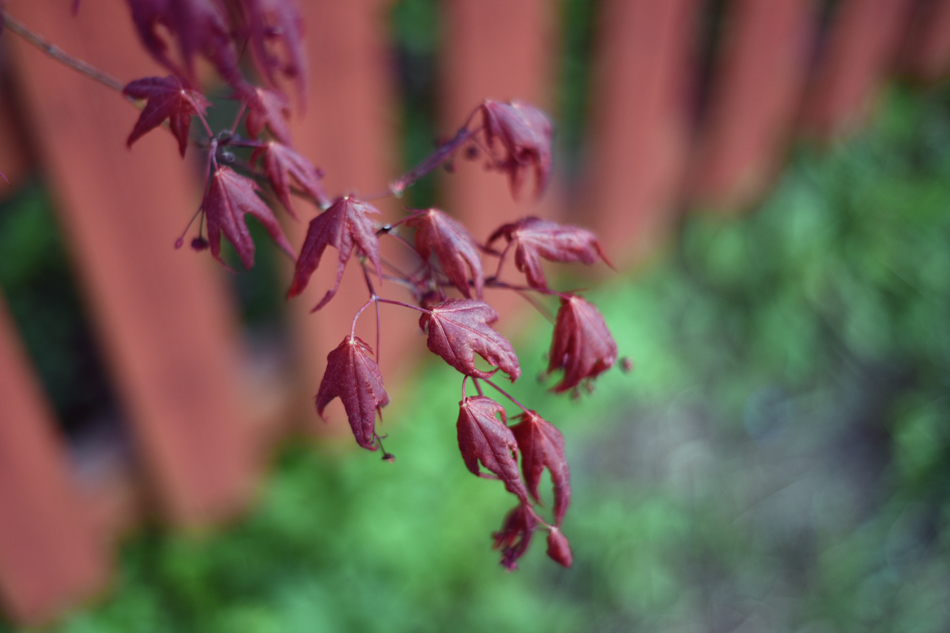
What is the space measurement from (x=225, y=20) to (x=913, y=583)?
2.41 meters

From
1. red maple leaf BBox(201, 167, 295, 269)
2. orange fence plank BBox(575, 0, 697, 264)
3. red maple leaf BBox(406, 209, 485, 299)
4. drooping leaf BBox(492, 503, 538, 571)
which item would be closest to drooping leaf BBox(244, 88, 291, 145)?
red maple leaf BBox(201, 167, 295, 269)

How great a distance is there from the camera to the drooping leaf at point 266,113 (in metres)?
0.81

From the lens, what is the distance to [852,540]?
2270 millimetres

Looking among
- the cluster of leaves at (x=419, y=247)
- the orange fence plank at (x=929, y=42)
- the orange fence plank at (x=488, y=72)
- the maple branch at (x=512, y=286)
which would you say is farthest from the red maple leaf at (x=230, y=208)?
the orange fence plank at (x=929, y=42)

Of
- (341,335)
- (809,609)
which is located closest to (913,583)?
(809,609)

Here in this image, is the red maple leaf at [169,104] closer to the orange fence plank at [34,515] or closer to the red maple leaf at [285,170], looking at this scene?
the red maple leaf at [285,170]

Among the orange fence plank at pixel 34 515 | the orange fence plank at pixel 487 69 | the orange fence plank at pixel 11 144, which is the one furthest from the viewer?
the orange fence plank at pixel 487 69

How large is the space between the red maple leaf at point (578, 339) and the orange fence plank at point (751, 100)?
197 centimetres

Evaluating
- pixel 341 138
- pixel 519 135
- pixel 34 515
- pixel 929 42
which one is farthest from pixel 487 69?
pixel 929 42

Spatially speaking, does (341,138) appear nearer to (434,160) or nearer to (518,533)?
(434,160)

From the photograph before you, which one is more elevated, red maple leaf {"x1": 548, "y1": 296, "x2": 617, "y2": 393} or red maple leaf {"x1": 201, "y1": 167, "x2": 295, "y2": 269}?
red maple leaf {"x1": 201, "y1": 167, "x2": 295, "y2": 269}

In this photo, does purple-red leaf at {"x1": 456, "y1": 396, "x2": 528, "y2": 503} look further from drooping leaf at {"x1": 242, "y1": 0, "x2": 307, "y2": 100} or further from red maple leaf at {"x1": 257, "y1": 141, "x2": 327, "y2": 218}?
drooping leaf at {"x1": 242, "y1": 0, "x2": 307, "y2": 100}

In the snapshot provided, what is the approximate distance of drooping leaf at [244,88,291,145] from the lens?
0.81 meters

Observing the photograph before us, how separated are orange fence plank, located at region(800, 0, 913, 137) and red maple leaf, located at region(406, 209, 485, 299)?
2.53 meters
